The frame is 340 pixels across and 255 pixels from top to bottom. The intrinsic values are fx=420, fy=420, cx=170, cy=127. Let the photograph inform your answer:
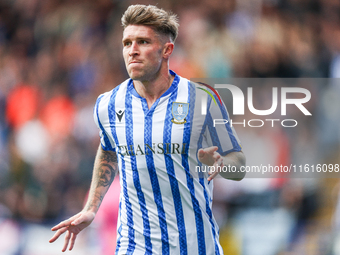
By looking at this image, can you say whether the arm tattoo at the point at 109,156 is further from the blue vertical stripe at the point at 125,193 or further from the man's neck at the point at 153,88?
the man's neck at the point at 153,88

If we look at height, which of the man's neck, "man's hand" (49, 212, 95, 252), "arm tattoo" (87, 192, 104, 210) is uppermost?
the man's neck

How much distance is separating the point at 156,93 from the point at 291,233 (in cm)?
313

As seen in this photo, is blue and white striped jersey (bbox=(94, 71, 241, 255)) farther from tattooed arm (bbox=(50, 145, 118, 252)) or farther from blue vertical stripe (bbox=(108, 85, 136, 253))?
tattooed arm (bbox=(50, 145, 118, 252))

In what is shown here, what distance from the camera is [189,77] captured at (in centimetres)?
658

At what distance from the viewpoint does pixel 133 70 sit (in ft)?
10.0

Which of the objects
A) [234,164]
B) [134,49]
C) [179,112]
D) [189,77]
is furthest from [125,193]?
[189,77]

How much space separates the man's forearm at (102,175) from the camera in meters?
3.27

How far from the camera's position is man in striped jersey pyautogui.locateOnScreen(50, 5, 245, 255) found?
297 cm

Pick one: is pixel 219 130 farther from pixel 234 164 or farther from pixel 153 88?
pixel 153 88

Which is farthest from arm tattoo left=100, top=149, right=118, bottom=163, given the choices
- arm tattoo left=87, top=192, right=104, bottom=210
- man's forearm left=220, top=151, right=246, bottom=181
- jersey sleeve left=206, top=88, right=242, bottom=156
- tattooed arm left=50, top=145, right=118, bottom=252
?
man's forearm left=220, top=151, right=246, bottom=181

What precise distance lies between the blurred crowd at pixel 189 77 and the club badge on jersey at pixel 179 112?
2.51 m

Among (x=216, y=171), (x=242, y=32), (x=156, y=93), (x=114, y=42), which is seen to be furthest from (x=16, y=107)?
(x=216, y=171)

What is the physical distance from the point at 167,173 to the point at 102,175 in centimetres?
67

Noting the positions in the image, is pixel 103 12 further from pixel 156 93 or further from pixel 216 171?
pixel 216 171
